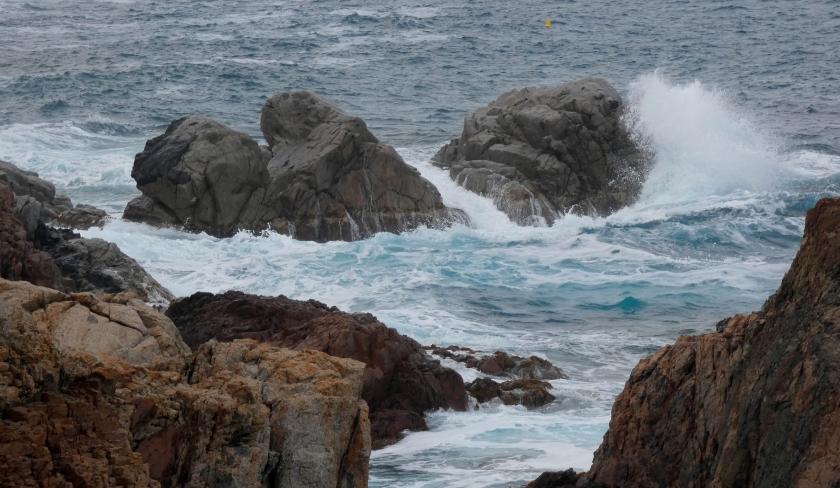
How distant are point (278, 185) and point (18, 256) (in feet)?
31.4

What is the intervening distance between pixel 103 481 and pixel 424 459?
6448mm

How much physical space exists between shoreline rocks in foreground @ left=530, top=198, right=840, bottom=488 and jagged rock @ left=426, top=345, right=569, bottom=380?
19.6ft

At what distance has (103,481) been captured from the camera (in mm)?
6871

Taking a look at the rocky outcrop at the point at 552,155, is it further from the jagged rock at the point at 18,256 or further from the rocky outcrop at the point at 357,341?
the jagged rock at the point at 18,256

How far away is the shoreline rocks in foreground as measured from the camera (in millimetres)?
7898

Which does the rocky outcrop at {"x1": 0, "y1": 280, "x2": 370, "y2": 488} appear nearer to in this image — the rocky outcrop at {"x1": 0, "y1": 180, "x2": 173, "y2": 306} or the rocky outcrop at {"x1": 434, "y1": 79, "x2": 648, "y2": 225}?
the rocky outcrop at {"x1": 0, "y1": 180, "x2": 173, "y2": 306}

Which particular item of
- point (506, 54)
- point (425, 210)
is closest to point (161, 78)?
point (506, 54)

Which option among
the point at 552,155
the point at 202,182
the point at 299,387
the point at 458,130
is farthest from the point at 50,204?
the point at 299,387

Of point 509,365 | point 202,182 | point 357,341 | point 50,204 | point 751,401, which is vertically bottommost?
point 509,365

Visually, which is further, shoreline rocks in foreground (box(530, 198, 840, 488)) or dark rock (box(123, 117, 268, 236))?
dark rock (box(123, 117, 268, 236))

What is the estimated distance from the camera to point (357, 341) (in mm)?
13945

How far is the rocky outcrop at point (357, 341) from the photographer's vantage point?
13.8m

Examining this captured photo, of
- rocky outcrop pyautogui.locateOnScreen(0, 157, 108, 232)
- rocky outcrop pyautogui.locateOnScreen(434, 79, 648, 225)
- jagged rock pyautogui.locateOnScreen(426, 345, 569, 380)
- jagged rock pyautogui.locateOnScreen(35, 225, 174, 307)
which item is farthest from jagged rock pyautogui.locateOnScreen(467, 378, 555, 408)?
rocky outcrop pyautogui.locateOnScreen(434, 79, 648, 225)

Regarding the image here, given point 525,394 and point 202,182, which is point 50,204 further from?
point 525,394
